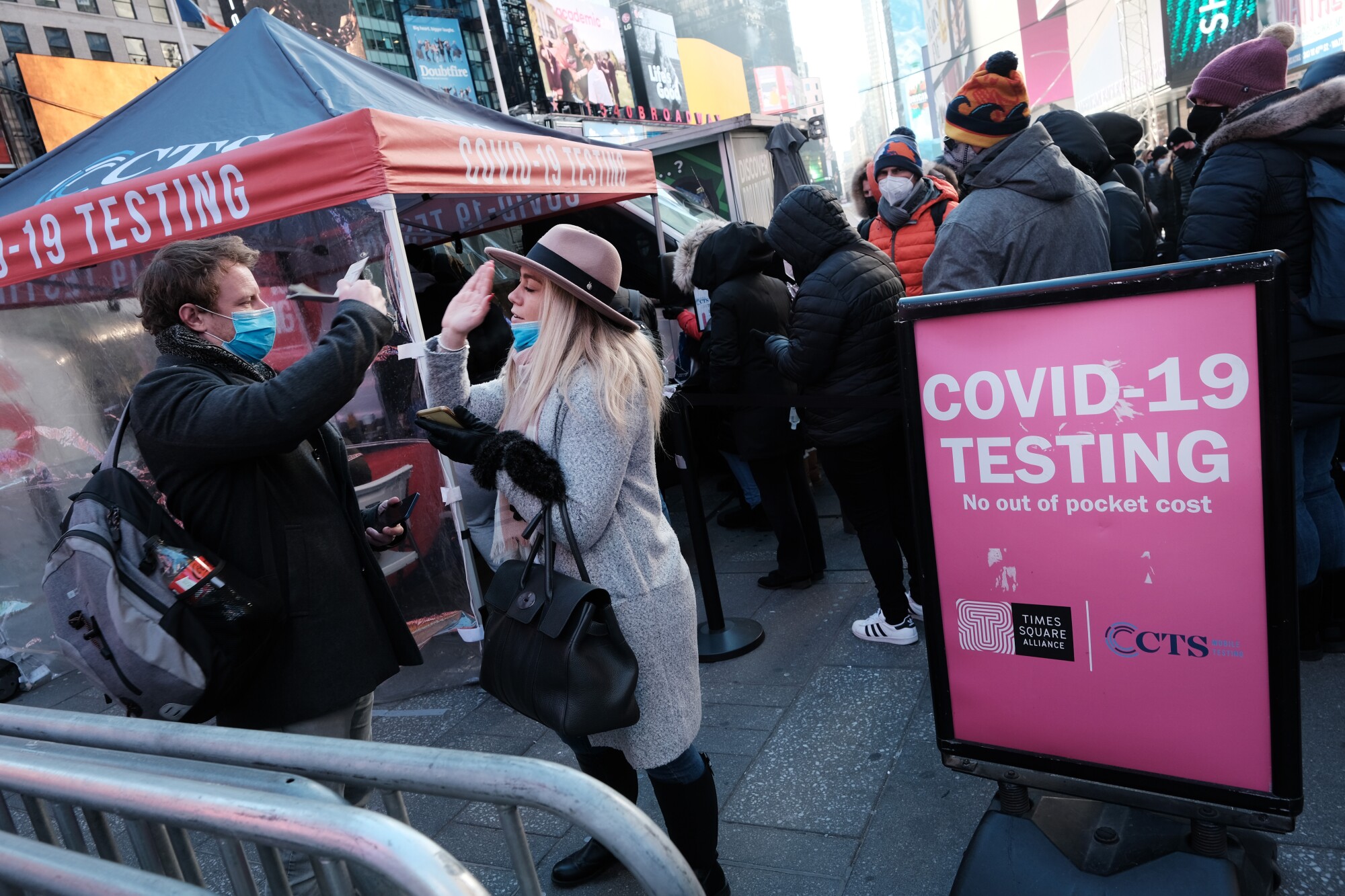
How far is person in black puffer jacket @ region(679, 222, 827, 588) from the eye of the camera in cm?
434

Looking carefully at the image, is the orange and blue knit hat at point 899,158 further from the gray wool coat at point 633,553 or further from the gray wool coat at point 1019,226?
the gray wool coat at point 633,553

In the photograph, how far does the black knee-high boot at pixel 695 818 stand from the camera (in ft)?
7.39

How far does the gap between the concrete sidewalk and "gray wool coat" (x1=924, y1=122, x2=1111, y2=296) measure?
156 cm

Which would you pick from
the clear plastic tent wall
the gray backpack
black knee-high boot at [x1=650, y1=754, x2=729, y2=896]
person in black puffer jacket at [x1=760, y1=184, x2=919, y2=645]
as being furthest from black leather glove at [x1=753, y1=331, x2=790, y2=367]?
the gray backpack

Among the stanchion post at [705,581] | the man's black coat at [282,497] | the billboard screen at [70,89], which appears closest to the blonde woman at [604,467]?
the man's black coat at [282,497]

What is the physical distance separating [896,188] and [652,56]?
49832 millimetres

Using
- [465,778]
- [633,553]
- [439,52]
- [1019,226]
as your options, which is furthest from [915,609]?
[439,52]

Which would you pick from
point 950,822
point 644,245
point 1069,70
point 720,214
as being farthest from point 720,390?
point 1069,70

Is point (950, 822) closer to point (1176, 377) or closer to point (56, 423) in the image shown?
point (1176, 377)

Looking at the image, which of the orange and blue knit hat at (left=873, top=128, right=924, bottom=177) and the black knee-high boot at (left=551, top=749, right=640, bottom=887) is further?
the orange and blue knit hat at (left=873, top=128, right=924, bottom=177)

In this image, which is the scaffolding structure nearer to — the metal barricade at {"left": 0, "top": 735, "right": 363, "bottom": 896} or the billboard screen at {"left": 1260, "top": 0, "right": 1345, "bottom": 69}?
the billboard screen at {"left": 1260, "top": 0, "right": 1345, "bottom": 69}

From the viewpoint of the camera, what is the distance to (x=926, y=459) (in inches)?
81.9

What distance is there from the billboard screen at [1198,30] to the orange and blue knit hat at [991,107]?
22.1 meters

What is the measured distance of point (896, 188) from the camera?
4535mm
